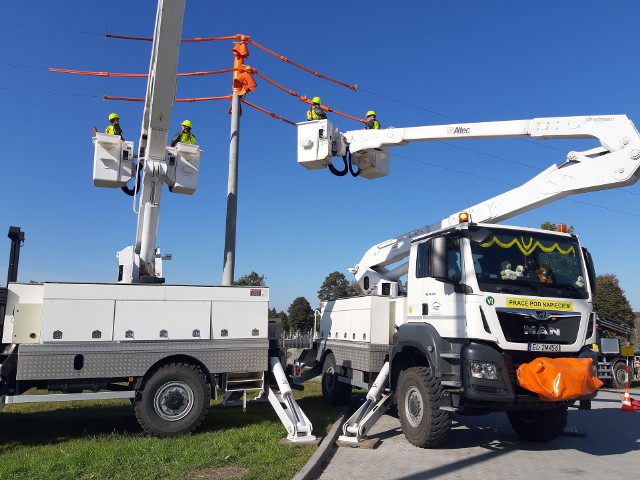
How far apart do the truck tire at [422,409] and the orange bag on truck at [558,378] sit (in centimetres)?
121

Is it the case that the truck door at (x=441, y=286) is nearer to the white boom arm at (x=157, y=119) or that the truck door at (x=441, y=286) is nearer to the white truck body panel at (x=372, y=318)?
the white truck body panel at (x=372, y=318)

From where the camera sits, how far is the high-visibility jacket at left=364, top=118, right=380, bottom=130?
11.6m

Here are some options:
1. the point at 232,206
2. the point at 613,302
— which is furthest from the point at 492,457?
the point at 613,302

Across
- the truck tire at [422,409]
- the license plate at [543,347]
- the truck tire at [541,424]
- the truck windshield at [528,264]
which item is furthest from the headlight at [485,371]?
the truck tire at [541,424]

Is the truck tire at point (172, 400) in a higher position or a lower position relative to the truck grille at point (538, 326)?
lower

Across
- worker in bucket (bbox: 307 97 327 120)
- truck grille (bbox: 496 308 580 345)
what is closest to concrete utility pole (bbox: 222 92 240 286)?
worker in bucket (bbox: 307 97 327 120)

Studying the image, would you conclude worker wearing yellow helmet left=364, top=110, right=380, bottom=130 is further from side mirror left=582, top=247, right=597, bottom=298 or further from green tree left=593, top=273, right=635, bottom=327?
green tree left=593, top=273, right=635, bottom=327

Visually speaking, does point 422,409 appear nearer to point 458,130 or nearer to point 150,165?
point 458,130

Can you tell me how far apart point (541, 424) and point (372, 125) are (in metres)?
6.50

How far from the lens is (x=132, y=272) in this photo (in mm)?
9586

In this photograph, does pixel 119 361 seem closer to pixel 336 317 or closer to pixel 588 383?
pixel 336 317

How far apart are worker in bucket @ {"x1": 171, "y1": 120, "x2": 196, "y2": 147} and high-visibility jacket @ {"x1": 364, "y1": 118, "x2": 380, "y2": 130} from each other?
11.7 feet

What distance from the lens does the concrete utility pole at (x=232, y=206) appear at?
1255 cm

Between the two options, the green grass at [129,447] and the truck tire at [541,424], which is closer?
the green grass at [129,447]
